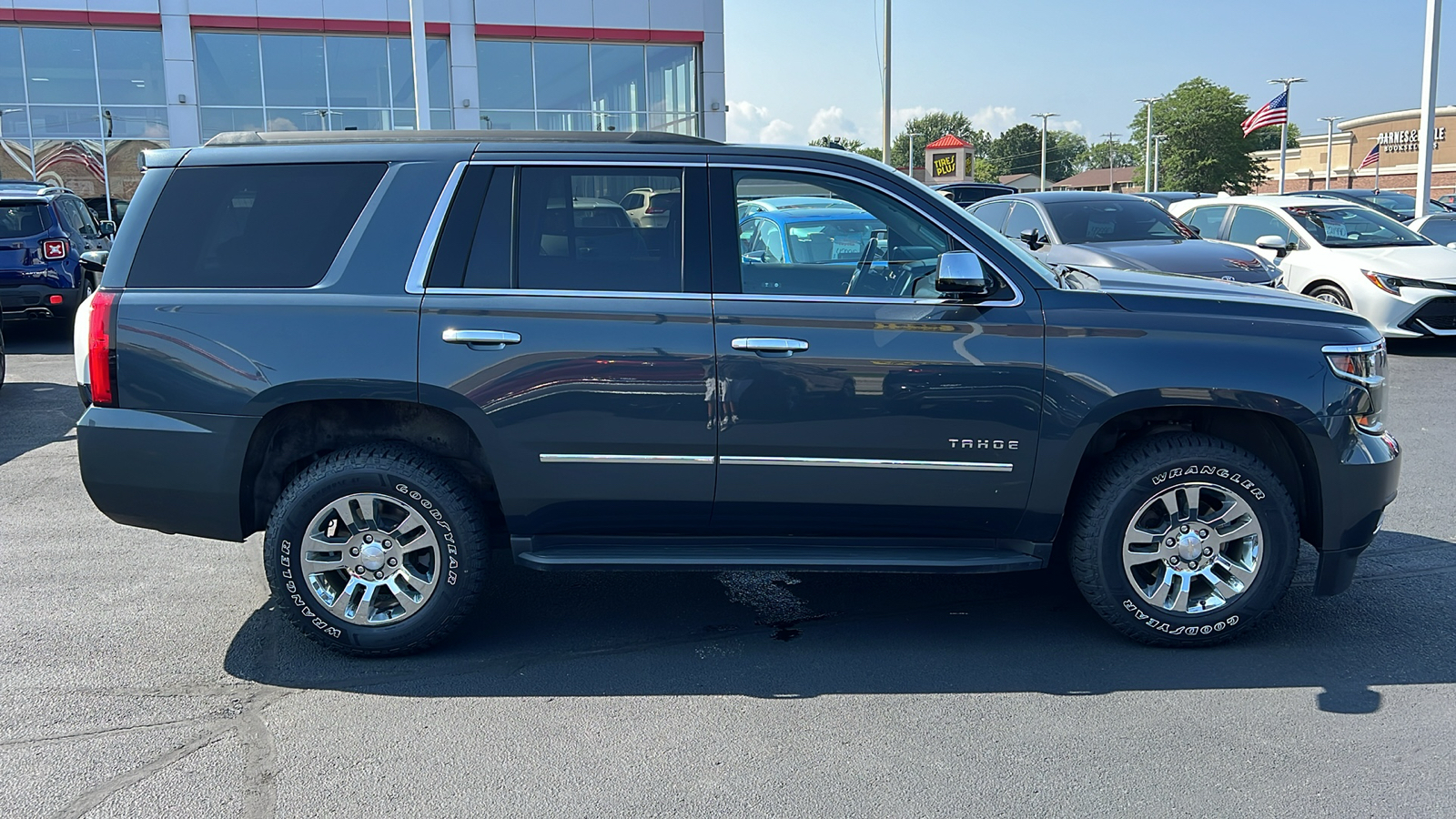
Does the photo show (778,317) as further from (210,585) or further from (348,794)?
(210,585)

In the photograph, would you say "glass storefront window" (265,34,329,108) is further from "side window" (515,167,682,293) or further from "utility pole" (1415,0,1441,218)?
"side window" (515,167,682,293)

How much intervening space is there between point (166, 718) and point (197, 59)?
1037 inches

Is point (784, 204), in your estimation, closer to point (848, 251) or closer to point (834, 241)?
point (834, 241)

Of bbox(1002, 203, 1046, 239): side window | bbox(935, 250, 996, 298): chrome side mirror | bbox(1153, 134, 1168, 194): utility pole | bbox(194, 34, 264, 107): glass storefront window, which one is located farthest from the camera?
bbox(1153, 134, 1168, 194): utility pole

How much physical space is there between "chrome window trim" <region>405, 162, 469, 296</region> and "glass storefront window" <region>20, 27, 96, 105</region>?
1038 inches

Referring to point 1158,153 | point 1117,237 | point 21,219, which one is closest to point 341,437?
point 1117,237

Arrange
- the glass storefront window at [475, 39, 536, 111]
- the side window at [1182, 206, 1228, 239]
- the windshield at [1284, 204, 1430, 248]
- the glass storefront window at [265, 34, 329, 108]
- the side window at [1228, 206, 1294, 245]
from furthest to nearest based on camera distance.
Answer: the glass storefront window at [475, 39, 536, 111]
the glass storefront window at [265, 34, 329, 108]
the side window at [1182, 206, 1228, 239]
the side window at [1228, 206, 1294, 245]
the windshield at [1284, 204, 1430, 248]

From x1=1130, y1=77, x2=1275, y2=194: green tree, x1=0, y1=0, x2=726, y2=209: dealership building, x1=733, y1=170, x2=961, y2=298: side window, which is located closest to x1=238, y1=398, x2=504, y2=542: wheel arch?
x1=733, y1=170, x2=961, y2=298: side window

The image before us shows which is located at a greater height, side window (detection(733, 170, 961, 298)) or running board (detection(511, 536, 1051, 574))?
side window (detection(733, 170, 961, 298))

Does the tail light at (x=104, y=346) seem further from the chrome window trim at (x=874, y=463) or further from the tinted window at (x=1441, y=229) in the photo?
the tinted window at (x=1441, y=229)

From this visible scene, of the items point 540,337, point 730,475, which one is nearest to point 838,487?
point 730,475

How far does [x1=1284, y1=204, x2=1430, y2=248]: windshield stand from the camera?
12.4 meters

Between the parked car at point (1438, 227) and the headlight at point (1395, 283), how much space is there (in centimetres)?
674

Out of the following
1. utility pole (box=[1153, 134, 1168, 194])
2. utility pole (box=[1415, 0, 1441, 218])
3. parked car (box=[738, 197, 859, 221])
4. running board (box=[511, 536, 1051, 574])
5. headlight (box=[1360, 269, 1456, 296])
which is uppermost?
utility pole (box=[1153, 134, 1168, 194])
